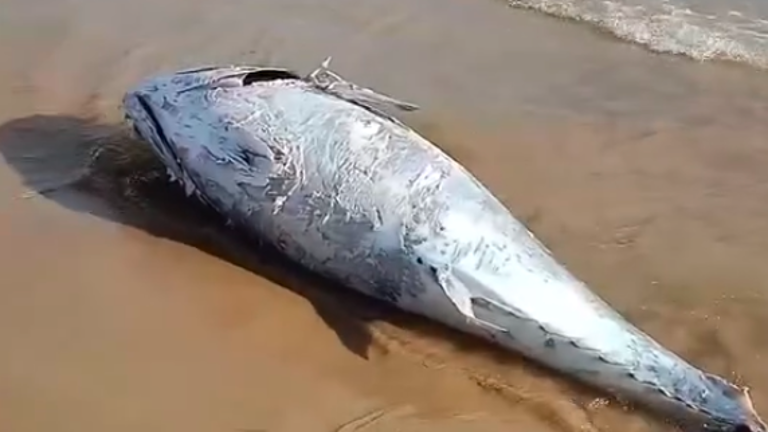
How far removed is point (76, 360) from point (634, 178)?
2.79 metres

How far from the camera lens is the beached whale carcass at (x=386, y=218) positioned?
3.97 m

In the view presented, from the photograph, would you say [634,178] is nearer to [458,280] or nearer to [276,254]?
[458,280]

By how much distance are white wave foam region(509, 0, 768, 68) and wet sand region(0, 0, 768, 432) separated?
168 millimetres

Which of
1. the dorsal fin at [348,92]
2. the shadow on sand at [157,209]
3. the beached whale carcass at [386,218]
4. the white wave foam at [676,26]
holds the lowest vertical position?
the shadow on sand at [157,209]

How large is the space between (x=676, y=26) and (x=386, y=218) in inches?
135

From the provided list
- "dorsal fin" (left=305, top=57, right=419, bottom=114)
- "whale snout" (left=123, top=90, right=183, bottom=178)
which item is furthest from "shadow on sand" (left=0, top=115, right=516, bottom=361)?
"dorsal fin" (left=305, top=57, right=419, bottom=114)

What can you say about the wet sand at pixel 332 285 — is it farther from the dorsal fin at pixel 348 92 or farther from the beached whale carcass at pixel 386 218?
the dorsal fin at pixel 348 92

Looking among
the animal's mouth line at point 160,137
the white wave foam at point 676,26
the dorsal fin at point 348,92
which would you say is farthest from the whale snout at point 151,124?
the white wave foam at point 676,26

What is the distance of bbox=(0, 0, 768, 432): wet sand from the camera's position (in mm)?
3875

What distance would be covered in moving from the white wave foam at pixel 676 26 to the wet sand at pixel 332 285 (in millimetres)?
168

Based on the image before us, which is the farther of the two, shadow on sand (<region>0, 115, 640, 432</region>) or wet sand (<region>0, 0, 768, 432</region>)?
shadow on sand (<region>0, 115, 640, 432</region>)

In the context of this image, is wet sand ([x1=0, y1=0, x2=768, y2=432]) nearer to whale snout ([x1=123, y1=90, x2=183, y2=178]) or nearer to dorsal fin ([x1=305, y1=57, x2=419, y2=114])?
whale snout ([x1=123, y1=90, x2=183, y2=178])

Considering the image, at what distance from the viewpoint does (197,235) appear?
4.76 meters

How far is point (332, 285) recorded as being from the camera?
452 cm
